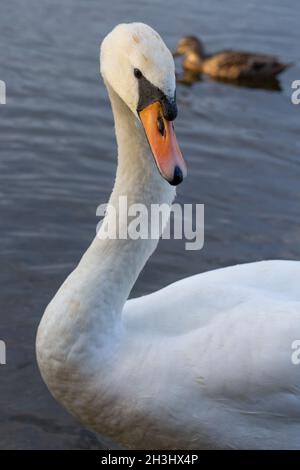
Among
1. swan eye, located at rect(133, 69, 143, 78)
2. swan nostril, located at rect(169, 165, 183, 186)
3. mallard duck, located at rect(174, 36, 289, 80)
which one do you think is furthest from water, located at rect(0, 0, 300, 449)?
swan eye, located at rect(133, 69, 143, 78)

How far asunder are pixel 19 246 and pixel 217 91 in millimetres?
4705

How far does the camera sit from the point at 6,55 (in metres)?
10.2

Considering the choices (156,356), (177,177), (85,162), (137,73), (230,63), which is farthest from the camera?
(230,63)

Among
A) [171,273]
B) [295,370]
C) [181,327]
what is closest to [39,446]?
[181,327]

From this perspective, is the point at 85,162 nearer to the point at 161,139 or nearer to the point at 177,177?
the point at 161,139

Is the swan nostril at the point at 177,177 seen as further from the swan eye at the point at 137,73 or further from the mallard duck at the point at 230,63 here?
the mallard duck at the point at 230,63

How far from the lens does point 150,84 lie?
3.71m

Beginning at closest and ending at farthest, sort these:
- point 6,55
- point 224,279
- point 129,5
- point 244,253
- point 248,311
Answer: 1. point 248,311
2. point 224,279
3. point 244,253
4. point 6,55
5. point 129,5

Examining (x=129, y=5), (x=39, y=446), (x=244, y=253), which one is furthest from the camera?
(x=129, y=5)

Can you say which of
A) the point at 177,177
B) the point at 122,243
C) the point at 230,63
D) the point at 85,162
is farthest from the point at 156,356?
the point at 230,63

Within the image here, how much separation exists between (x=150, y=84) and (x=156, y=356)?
114 cm

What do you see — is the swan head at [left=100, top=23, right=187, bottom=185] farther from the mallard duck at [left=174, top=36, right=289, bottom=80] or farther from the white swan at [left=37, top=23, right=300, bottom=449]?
the mallard duck at [left=174, top=36, right=289, bottom=80]

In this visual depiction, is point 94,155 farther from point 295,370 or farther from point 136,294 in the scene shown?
point 295,370

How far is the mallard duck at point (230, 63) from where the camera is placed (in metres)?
10.7
